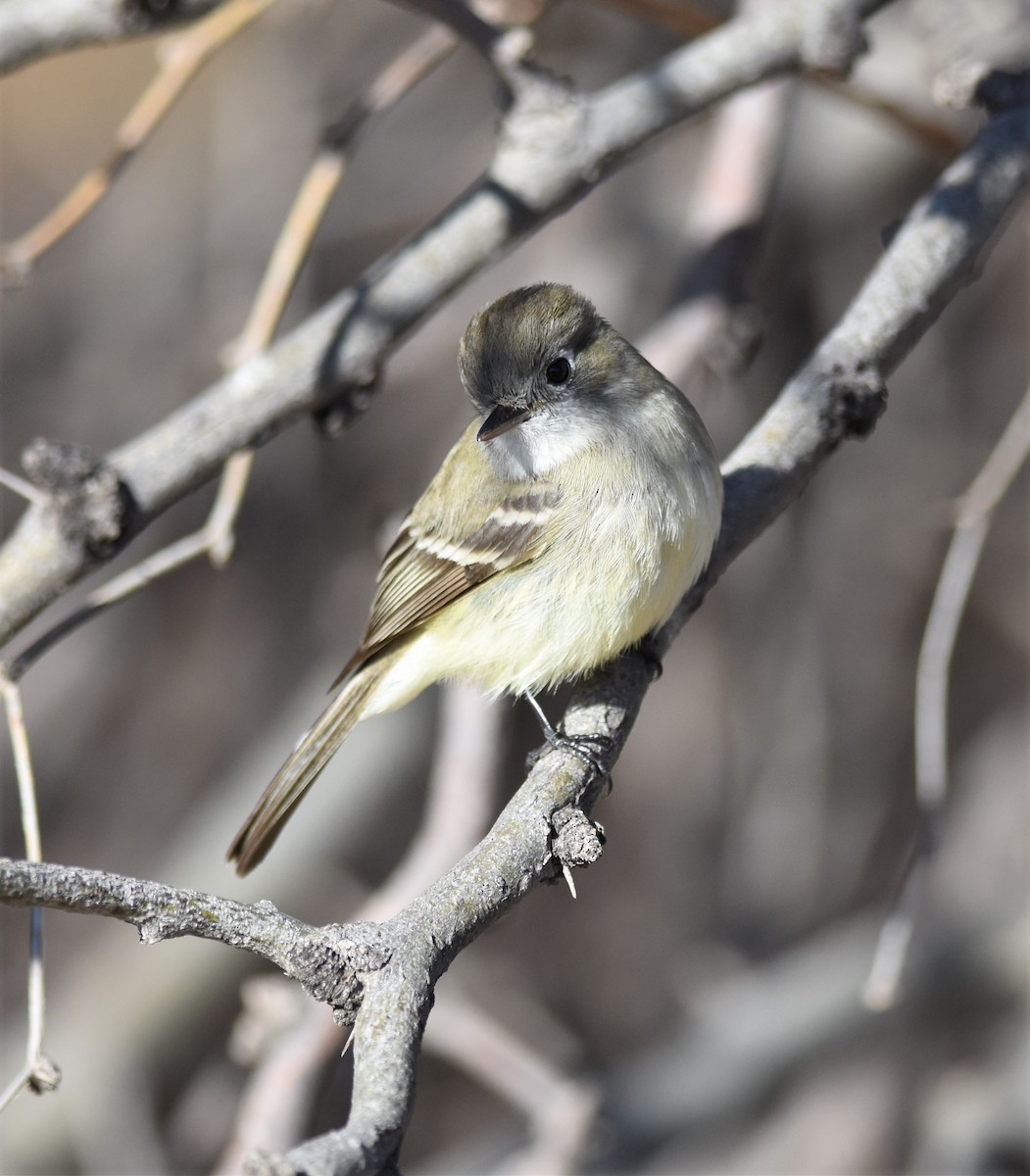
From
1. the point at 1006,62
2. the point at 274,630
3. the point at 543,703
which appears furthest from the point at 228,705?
the point at 1006,62

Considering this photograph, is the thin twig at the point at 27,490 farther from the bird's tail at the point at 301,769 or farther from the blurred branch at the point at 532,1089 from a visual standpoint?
the blurred branch at the point at 532,1089

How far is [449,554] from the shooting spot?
11.1 ft

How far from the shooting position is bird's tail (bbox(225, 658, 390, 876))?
3.20m

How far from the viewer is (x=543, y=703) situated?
5422 mm

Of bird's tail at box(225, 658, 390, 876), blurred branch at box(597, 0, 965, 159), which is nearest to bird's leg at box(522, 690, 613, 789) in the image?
bird's tail at box(225, 658, 390, 876)

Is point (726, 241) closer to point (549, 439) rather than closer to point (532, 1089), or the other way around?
point (549, 439)

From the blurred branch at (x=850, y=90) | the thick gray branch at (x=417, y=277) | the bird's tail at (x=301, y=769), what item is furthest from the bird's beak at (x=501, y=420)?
the blurred branch at (x=850, y=90)

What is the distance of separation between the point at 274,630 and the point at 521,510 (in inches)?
102

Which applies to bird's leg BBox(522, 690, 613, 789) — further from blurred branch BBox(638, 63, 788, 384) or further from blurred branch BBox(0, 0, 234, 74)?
blurred branch BBox(0, 0, 234, 74)

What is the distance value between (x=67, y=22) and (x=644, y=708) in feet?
11.8

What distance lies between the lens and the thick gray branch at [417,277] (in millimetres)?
2584

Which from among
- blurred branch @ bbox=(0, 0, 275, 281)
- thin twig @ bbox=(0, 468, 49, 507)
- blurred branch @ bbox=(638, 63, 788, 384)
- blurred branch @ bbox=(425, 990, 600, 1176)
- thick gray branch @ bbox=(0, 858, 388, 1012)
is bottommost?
thick gray branch @ bbox=(0, 858, 388, 1012)

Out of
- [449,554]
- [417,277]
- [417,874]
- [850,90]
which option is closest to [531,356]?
[417,277]

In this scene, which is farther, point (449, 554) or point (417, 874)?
point (417, 874)
